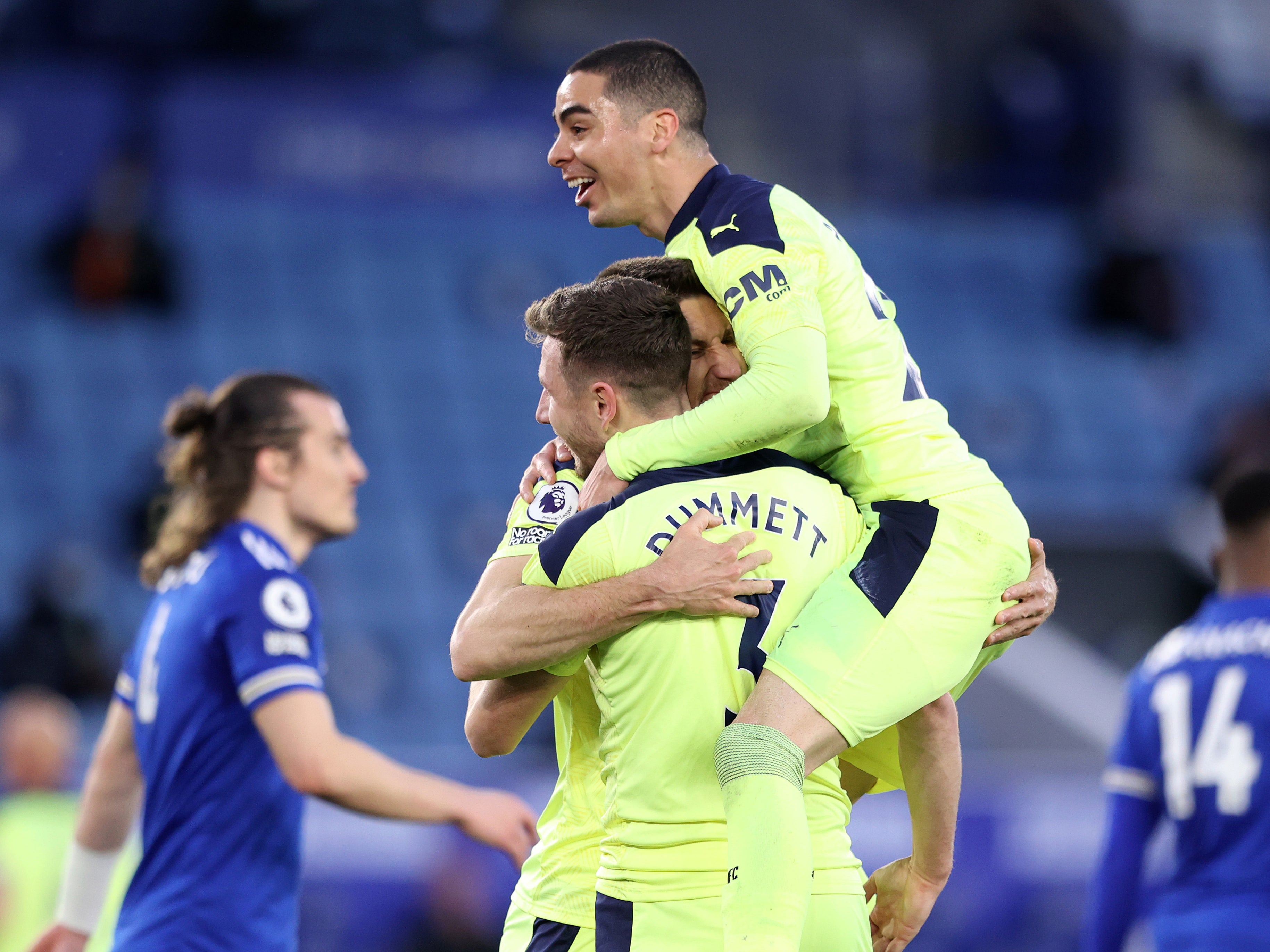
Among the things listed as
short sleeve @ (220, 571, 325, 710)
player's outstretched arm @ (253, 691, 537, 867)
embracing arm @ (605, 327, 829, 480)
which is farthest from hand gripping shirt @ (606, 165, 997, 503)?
short sleeve @ (220, 571, 325, 710)

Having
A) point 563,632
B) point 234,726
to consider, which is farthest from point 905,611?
point 234,726

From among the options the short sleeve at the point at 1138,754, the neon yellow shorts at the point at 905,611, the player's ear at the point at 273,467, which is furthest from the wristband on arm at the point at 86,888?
the short sleeve at the point at 1138,754

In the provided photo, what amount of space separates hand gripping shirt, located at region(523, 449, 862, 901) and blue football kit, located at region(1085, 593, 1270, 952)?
7.71 ft

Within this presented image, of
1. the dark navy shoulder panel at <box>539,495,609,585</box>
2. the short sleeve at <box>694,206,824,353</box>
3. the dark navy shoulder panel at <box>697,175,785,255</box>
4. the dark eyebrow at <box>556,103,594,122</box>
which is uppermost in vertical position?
the dark eyebrow at <box>556,103,594,122</box>

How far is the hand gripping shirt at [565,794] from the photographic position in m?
3.61

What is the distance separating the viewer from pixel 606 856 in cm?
346

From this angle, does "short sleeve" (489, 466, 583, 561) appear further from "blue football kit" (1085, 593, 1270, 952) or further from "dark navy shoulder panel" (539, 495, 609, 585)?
"blue football kit" (1085, 593, 1270, 952)

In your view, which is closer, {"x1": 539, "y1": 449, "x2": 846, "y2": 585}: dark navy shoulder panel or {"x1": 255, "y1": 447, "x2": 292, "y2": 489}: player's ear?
{"x1": 539, "y1": 449, "x2": 846, "y2": 585}: dark navy shoulder panel

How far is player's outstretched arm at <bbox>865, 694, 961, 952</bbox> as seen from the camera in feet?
12.8

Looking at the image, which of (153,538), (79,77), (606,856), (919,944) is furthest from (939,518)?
(79,77)

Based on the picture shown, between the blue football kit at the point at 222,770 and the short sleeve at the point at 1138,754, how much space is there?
2855mm

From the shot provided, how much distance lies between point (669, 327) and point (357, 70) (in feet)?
42.4

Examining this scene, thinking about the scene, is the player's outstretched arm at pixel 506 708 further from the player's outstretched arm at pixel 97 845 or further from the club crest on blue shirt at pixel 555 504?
the player's outstretched arm at pixel 97 845

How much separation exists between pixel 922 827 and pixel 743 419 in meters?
1.22
